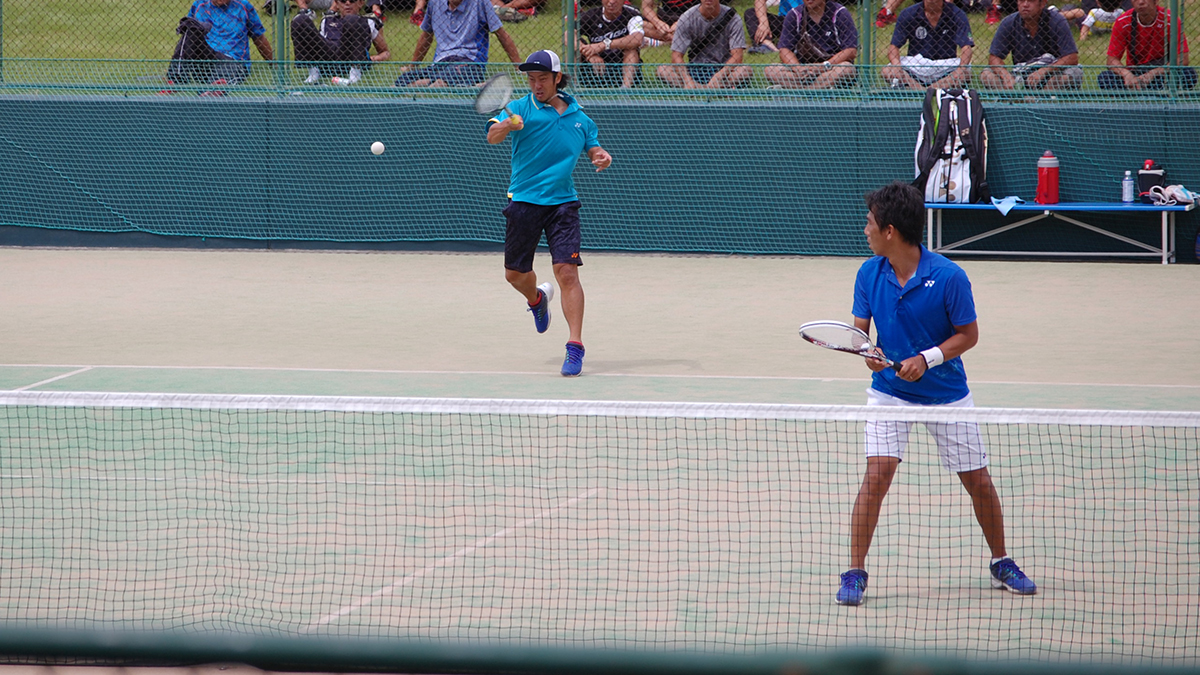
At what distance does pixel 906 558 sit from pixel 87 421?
4.17m

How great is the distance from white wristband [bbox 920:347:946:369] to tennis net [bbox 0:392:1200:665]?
Result: 0.16 metres

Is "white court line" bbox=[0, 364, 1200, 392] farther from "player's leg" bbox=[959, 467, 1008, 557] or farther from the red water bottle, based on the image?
the red water bottle

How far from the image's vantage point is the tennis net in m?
4.28

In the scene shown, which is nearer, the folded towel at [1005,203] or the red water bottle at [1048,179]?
the folded towel at [1005,203]

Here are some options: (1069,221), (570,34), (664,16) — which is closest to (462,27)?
(570,34)

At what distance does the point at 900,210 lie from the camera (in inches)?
180

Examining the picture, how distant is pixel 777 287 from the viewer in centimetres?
1184

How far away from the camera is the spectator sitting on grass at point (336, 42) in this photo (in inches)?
570

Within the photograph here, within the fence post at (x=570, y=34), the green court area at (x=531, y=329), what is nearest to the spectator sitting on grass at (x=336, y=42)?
the green court area at (x=531, y=329)

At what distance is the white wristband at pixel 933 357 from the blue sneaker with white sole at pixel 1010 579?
694 mm

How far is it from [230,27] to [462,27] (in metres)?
2.53

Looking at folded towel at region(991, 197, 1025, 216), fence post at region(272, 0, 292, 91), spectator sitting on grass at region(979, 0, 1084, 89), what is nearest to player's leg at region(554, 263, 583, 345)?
folded towel at region(991, 197, 1025, 216)

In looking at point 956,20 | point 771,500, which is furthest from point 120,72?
point 771,500

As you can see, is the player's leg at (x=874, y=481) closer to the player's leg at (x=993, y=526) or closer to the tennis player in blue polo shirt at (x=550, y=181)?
the player's leg at (x=993, y=526)
